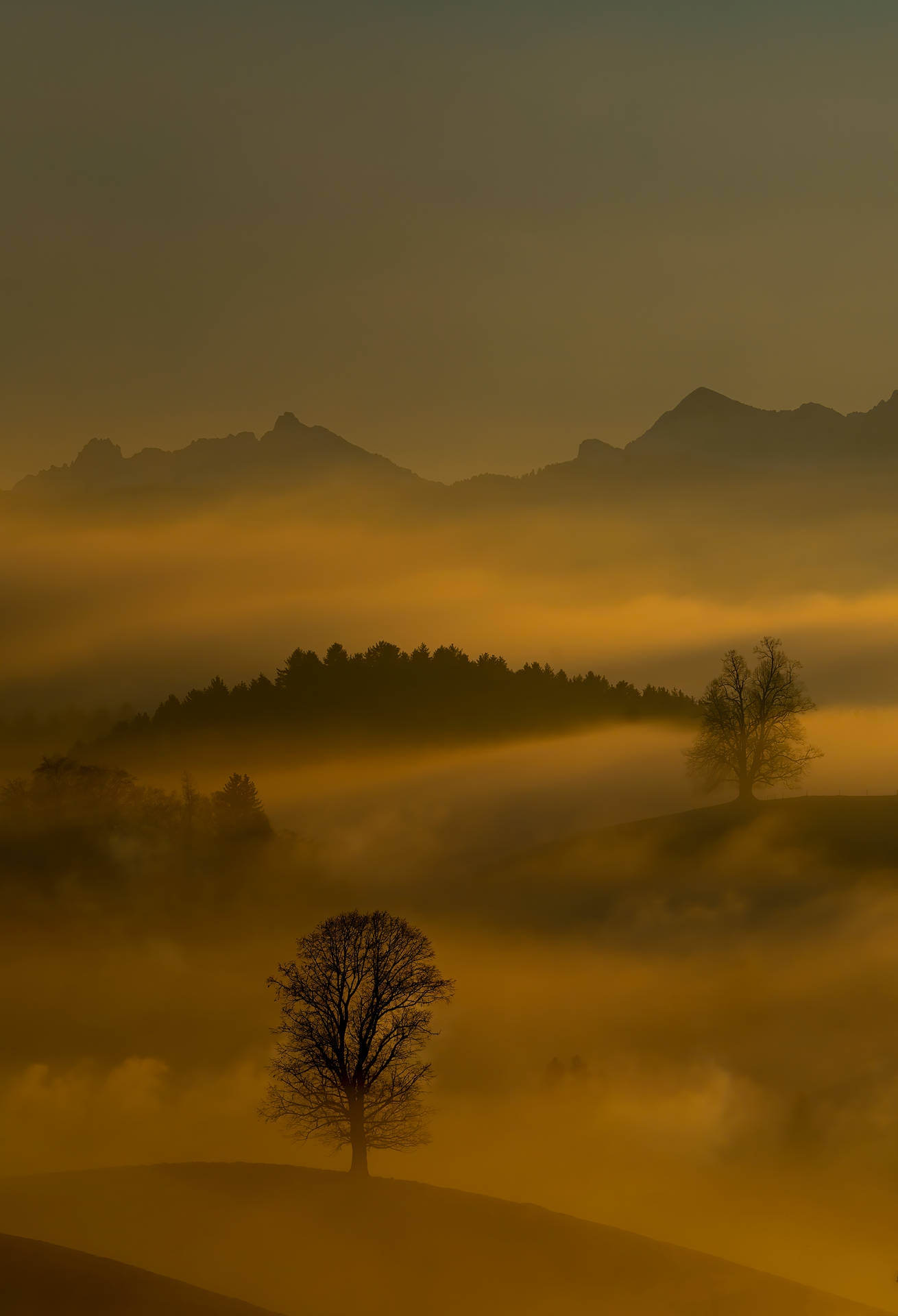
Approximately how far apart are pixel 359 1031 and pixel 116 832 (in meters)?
90.8

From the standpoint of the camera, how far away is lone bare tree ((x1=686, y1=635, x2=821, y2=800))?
400ft

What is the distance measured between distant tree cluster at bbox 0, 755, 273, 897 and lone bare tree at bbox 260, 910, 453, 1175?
7630 cm

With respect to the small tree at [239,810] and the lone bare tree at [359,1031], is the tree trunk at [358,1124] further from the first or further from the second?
the small tree at [239,810]

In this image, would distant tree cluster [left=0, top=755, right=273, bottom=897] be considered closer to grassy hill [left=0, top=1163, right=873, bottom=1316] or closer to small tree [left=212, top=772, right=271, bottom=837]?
small tree [left=212, top=772, right=271, bottom=837]

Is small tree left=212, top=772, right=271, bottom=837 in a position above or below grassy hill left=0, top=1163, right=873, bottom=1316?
above

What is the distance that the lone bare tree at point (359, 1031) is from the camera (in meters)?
64.2

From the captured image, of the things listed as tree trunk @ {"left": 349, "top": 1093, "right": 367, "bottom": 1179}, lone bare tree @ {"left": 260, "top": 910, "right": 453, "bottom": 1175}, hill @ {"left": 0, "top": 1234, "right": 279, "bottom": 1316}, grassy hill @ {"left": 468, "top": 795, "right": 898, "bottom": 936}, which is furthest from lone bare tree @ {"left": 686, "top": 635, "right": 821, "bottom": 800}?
hill @ {"left": 0, "top": 1234, "right": 279, "bottom": 1316}

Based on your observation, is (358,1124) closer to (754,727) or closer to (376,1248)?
(376,1248)

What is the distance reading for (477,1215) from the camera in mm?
61906

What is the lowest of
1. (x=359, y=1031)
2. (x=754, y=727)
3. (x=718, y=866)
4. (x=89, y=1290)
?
(x=89, y=1290)

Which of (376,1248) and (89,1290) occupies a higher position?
(376,1248)

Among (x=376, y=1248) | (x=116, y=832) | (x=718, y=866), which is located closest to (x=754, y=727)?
(x=718, y=866)

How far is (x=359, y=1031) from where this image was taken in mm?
64500

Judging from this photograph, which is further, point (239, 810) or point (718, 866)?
point (239, 810)
